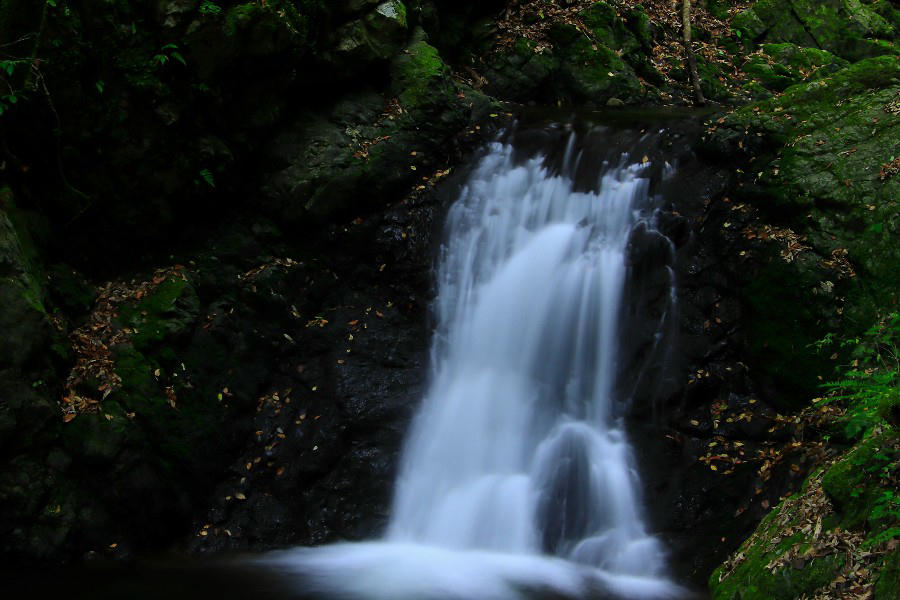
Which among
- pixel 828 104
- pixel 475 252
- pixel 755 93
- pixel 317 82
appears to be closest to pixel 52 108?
pixel 317 82

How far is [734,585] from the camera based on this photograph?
4.69m

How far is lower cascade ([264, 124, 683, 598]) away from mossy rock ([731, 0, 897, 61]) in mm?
7997

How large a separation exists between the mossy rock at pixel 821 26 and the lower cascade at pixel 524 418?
800 centimetres

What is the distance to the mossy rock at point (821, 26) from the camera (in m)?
14.3

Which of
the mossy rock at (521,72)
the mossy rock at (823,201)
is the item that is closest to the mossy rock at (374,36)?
the mossy rock at (521,72)

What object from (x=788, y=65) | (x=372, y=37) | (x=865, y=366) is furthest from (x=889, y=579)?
(x=788, y=65)

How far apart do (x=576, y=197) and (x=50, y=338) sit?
630 centimetres

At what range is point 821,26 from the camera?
14391mm

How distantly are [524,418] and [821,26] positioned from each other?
12.4 m

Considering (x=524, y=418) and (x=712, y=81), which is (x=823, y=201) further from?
(x=712, y=81)

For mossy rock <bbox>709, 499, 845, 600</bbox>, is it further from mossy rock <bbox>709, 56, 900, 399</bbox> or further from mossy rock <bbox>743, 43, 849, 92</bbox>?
mossy rock <bbox>743, 43, 849, 92</bbox>

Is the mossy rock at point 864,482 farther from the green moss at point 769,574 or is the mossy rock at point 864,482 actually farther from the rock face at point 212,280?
the rock face at point 212,280

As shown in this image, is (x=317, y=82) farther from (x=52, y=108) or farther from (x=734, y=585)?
(x=734, y=585)

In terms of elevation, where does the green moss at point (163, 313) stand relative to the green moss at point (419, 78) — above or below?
below
